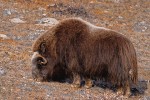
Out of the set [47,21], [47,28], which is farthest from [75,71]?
[47,21]

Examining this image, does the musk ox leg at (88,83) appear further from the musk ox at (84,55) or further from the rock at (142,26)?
the rock at (142,26)

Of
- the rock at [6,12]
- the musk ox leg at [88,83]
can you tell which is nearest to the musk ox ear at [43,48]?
the musk ox leg at [88,83]

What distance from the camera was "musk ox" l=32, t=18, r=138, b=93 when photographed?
702 centimetres

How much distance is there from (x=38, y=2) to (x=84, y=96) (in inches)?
321

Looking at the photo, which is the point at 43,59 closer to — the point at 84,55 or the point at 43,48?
the point at 43,48

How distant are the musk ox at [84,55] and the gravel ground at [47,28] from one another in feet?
0.83

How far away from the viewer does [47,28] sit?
11891mm

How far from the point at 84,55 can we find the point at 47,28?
4861mm

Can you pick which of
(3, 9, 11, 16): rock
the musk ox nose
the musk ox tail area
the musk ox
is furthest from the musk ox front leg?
(3, 9, 11, 16): rock

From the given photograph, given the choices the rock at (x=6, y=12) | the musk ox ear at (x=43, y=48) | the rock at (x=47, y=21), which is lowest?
the rock at (x=47, y=21)

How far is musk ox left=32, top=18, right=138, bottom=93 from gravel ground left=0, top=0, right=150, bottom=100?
0.83 feet

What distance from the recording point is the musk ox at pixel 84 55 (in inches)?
276

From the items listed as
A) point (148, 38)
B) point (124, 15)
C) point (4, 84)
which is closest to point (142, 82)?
point (4, 84)

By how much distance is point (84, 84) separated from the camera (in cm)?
758
